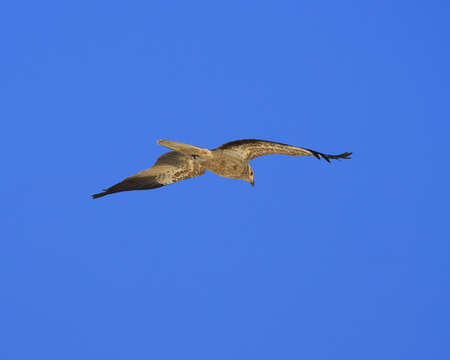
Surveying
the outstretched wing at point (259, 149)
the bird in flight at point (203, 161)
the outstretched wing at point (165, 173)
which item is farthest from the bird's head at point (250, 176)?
the outstretched wing at point (165, 173)

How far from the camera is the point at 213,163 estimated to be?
1536cm

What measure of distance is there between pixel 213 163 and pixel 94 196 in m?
3.01

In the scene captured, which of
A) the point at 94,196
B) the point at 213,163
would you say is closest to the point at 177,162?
the point at 213,163

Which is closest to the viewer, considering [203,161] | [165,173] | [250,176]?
[203,161]

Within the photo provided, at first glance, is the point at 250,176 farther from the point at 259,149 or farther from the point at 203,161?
the point at 203,161

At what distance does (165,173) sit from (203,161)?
1.25m

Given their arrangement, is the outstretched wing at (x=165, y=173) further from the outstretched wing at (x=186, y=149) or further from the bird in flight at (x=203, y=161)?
the outstretched wing at (x=186, y=149)

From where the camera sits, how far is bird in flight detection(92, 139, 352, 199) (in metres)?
14.8

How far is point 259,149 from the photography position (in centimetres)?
1495

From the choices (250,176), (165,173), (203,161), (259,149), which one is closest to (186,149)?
(203,161)

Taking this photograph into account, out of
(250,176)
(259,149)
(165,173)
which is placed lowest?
(250,176)

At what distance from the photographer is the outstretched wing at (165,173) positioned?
15.7 metres

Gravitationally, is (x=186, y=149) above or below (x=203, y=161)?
above

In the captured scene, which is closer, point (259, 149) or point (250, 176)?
point (259, 149)
